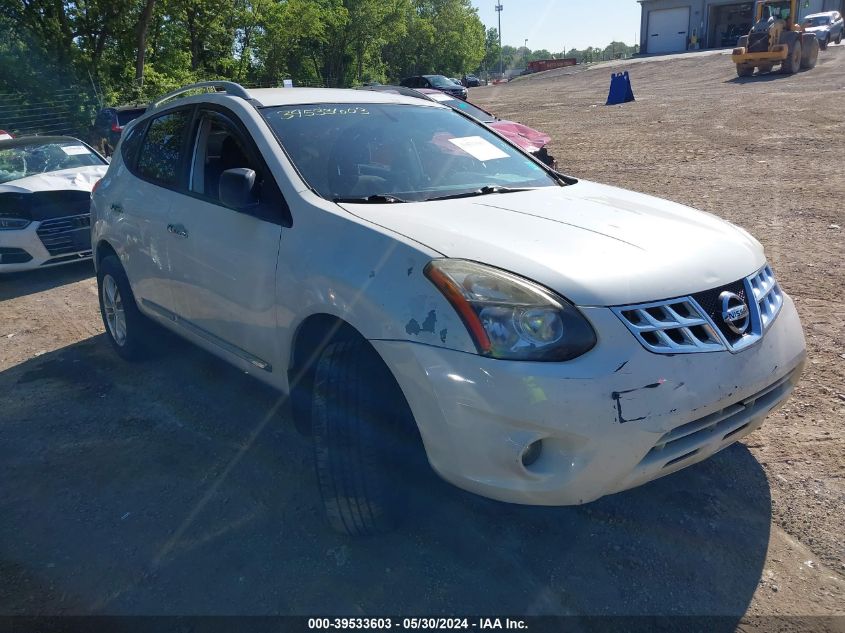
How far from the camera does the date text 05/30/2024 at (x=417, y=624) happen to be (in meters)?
2.43

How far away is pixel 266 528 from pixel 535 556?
1144 millimetres

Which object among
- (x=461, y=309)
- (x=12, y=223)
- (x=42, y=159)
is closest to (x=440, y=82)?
(x=42, y=159)

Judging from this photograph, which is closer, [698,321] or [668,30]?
[698,321]

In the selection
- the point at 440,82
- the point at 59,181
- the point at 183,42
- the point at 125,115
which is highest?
the point at 183,42

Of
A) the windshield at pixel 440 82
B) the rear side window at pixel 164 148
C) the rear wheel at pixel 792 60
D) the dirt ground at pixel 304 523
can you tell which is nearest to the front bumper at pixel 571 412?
the dirt ground at pixel 304 523

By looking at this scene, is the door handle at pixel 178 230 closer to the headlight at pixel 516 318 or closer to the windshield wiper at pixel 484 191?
the windshield wiper at pixel 484 191

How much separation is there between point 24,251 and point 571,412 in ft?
22.3

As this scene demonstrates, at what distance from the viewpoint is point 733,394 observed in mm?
2438

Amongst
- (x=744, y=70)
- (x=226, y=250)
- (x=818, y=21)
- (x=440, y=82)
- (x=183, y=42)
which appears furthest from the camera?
(x=818, y=21)

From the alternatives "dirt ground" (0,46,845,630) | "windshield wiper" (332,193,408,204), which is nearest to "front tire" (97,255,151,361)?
"dirt ground" (0,46,845,630)

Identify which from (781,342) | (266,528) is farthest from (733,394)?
(266,528)

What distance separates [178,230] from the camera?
3781 millimetres

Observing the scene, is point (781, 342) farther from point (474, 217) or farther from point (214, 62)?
point (214, 62)

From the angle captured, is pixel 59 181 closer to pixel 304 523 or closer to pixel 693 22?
pixel 304 523
